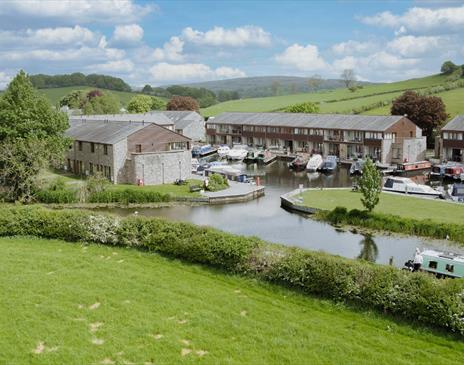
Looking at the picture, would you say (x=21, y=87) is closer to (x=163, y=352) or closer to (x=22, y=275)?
(x=22, y=275)

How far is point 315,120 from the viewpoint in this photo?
260ft

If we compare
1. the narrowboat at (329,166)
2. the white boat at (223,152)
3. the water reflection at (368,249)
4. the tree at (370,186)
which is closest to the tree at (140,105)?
the white boat at (223,152)

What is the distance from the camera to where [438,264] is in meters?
25.5

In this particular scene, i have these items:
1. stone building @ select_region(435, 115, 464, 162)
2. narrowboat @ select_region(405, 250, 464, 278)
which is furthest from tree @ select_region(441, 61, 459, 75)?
narrowboat @ select_region(405, 250, 464, 278)

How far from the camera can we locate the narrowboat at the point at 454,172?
58347 mm

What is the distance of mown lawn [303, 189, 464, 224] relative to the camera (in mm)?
36344

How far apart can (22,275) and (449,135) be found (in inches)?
2335

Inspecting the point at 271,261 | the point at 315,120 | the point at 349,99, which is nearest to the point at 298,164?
the point at 315,120

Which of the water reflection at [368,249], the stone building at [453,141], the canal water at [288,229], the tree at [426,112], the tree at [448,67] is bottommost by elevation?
the water reflection at [368,249]

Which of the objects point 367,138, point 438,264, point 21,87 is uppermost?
point 21,87

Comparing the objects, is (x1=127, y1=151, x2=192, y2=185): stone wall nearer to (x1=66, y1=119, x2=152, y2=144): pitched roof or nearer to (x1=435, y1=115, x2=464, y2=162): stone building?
(x1=66, y1=119, x2=152, y2=144): pitched roof

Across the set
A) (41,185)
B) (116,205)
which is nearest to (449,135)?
(116,205)

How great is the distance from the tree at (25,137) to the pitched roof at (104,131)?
5.05m

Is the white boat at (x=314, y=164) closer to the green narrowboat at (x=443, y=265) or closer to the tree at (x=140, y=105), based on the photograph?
the green narrowboat at (x=443, y=265)
